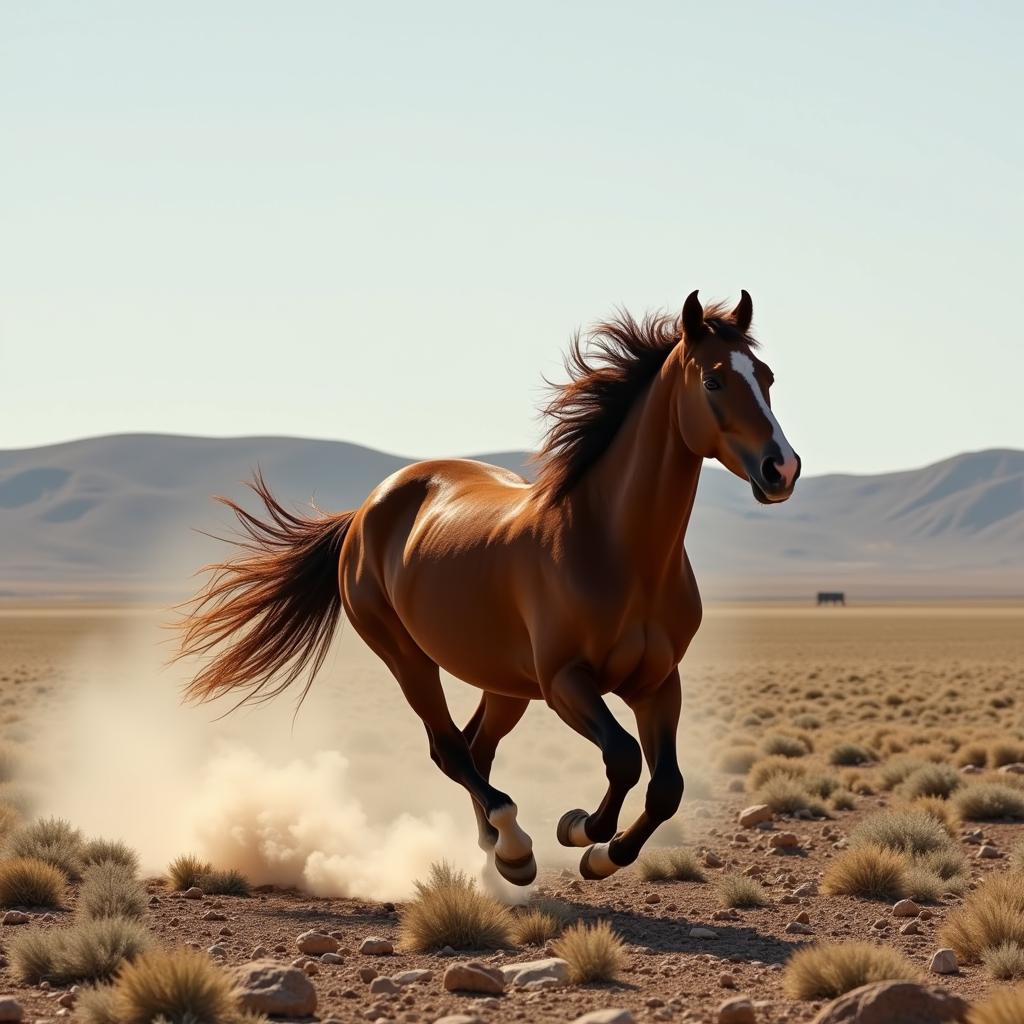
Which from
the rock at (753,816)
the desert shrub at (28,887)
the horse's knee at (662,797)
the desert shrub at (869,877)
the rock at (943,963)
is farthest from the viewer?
the rock at (753,816)

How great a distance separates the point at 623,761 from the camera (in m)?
8.16

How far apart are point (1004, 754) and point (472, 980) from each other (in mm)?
16026

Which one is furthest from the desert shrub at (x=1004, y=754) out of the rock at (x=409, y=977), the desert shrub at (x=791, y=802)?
the rock at (x=409, y=977)

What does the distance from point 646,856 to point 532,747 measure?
13.8 meters

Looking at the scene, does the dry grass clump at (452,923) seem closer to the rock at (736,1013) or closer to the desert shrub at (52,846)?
the rock at (736,1013)

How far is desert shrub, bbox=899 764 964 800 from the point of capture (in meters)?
17.4

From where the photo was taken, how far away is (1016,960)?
7.72 m

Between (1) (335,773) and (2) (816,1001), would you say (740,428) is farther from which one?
(1) (335,773)

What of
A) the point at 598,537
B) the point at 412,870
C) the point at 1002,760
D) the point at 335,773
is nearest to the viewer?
the point at 598,537

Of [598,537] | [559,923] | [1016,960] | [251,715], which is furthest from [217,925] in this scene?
[251,715]

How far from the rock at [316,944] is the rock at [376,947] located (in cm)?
16

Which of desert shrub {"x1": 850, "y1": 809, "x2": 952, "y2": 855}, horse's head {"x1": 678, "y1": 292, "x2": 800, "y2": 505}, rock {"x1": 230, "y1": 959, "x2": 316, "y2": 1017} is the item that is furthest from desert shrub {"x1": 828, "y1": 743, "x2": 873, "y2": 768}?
rock {"x1": 230, "y1": 959, "x2": 316, "y2": 1017}

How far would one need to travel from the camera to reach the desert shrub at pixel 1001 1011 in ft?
19.2

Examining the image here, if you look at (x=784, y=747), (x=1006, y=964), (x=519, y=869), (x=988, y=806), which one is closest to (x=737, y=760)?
(x=784, y=747)
